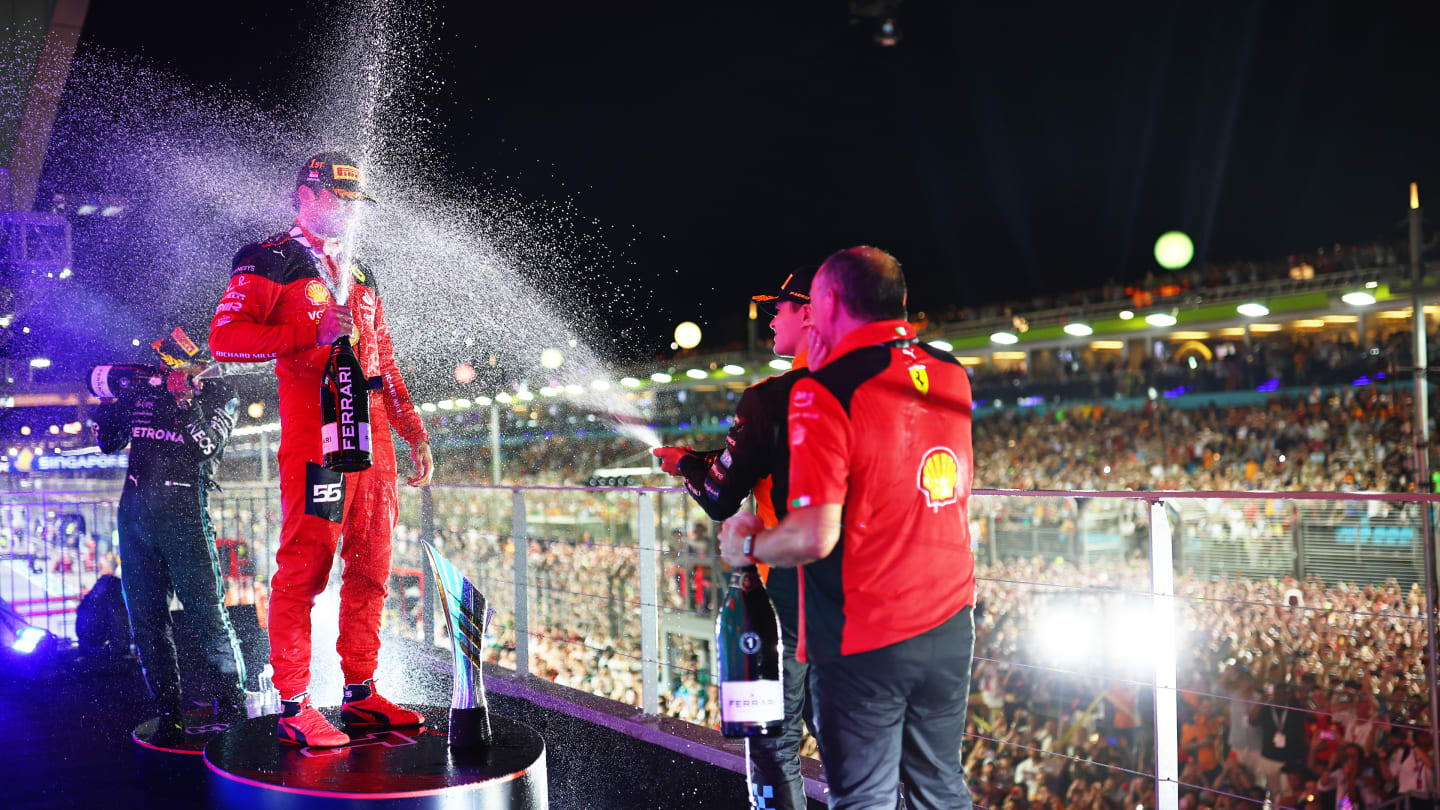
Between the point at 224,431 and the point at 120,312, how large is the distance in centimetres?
410

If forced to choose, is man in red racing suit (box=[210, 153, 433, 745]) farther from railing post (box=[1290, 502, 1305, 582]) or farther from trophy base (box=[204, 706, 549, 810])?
railing post (box=[1290, 502, 1305, 582])

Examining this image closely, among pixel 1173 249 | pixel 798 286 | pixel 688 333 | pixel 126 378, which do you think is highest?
pixel 1173 249

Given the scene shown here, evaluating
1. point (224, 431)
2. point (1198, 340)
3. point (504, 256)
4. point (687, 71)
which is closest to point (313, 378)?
point (224, 431)

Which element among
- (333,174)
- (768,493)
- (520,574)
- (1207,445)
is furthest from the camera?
(1207,445)

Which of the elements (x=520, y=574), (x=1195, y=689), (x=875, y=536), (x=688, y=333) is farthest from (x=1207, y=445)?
(x=875, y=536)

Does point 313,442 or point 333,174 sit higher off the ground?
point 333,174

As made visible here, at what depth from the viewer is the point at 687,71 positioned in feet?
29.3

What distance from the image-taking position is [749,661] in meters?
2.07

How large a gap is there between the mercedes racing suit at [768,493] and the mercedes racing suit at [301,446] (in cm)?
108

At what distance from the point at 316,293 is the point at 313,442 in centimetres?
43

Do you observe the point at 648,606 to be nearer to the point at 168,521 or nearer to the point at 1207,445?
the point at 168,521

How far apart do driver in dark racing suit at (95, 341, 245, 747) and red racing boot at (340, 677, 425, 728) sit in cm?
91

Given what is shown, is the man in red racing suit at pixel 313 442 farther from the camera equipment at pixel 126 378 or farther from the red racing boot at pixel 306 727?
the camera equipment at pixel 126 378

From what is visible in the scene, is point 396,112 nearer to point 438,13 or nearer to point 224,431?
point 438,13
